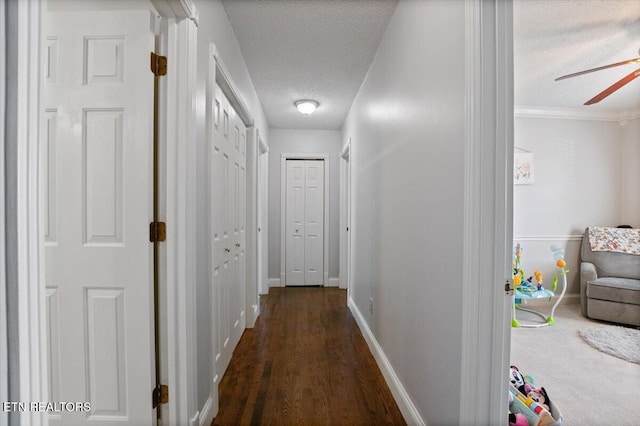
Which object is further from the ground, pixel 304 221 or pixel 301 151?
pixel 301 151

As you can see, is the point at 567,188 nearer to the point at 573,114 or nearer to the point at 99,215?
the point at 573,114

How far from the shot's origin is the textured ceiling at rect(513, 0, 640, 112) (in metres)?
1.97

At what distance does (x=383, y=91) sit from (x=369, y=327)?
Answer: 1989 mm

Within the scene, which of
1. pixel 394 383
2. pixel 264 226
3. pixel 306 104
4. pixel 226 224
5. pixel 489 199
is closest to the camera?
pixel 489 199

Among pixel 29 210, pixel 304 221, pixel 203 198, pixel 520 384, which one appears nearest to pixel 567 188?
pixel 520 384

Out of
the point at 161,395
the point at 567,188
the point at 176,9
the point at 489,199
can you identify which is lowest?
the point at 161,395

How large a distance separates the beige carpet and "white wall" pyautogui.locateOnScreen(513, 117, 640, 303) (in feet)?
3.97

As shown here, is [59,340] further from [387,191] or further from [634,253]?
[634,253]

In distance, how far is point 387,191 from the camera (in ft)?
7.11

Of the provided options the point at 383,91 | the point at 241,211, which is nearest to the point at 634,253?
the point at 383,91

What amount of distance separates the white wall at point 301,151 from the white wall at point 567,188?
248 cm

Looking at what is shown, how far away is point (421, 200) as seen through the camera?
155 cm

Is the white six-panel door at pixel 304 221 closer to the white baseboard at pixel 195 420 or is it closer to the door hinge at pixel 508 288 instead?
the white baseboard at pixel 195 420

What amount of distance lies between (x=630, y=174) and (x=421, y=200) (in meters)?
4.17
